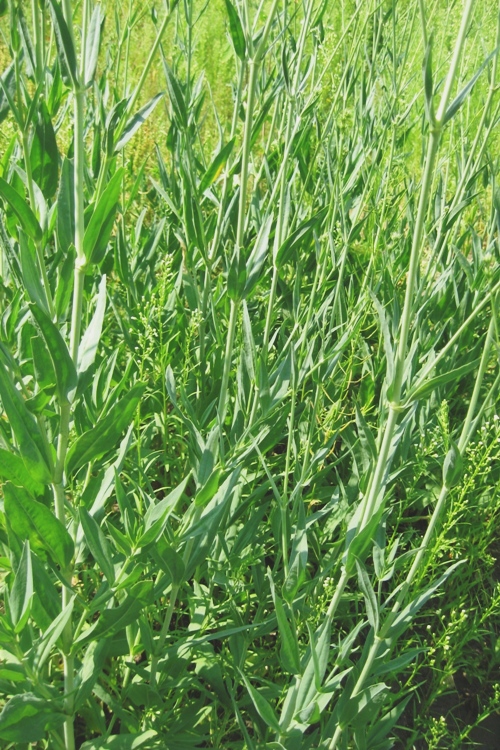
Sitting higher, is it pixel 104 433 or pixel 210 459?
pixel 104 433

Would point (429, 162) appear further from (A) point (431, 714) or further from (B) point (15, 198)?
(A) point (431, 714)

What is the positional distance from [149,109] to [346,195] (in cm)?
114

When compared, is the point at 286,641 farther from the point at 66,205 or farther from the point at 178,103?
the point at 178,103

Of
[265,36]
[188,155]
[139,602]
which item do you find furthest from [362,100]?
[139,602]

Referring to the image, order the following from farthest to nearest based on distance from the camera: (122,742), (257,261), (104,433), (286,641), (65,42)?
(257,261), (122,742), (286,641), (104,433), (65,42)

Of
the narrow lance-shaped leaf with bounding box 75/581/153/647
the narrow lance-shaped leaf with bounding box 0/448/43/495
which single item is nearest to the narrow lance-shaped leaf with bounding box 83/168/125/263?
the narrow lance-shaped leaf with bounding box 0/448/43/495

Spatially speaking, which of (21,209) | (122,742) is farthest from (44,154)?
(122,742)

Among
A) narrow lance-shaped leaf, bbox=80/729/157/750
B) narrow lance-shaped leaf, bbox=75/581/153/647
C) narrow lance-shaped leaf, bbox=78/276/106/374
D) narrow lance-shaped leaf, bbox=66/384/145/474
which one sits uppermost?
narrow lance-shaped leaf, bbox=78/276/106/374

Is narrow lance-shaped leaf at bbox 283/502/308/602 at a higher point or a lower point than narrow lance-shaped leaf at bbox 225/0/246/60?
lower

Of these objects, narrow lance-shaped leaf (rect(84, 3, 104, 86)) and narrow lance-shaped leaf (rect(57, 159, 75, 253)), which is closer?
narrow lance-shaped leaf (rect(84, 3, 104, 86))

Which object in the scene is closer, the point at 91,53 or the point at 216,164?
the point at 91,53

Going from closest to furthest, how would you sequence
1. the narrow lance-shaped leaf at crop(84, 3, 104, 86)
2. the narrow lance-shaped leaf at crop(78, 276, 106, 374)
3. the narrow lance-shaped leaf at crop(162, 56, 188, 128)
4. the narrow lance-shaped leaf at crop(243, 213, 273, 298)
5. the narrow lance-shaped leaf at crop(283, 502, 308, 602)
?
the narrow lance-shaped leaf at crop(84, 3, 104, 86) < the narrow lance-shaped leaf at crop(78, 276, 106, 374) < the narrow lance-shaped leaf at crop(283, 502, 308, 602) < the narrow lance-shaped leaf at crop(243, 213, 273, 298) < the narrow lance-shaped leaf at crop(162, 56, 188, 128)

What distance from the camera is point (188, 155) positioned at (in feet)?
5.63

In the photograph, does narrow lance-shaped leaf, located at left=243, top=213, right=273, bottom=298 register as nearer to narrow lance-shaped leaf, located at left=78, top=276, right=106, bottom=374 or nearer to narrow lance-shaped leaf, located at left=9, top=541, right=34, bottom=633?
narrow lance-shaped leaf, located at left=78, top=276, right=106, bottom=374
